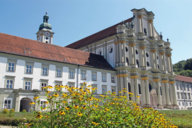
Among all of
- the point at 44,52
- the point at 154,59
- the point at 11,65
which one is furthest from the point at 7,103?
the point at 154,59

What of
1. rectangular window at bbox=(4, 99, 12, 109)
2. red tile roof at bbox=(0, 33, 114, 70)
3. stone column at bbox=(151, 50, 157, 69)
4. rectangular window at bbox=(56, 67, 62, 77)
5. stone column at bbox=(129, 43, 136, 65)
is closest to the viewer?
rectangular window at bbox=(4, 99, 12, 109)

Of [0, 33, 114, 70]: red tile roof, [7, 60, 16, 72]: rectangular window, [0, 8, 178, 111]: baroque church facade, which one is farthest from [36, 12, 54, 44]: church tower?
[7, 60, 16, 72]: rectangular window

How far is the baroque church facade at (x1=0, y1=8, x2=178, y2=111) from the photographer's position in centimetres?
2520

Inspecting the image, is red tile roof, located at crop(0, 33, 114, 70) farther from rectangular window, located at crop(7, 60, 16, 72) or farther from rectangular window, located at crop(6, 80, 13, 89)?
rectangular window, located at crop(6, 80, 13, 89)

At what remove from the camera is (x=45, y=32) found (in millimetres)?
58938

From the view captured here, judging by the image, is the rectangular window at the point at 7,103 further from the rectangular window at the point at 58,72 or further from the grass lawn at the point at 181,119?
the grass lawn at the point at 181,119

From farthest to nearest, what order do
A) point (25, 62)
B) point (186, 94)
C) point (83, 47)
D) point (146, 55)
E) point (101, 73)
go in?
1. point (186, 94)
2. point (83, 47)
3. point (146, 55)
4. point (101, 73)
5. point (25, 62)

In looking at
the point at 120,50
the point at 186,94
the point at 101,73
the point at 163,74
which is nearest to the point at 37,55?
the point at 101,73

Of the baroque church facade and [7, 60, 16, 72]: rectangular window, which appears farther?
the baroque church facade

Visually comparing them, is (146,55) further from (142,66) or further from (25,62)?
(25,62)

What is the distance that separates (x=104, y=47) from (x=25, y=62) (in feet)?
66.5

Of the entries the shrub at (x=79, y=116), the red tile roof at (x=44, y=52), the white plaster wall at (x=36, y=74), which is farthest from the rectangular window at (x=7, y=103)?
the shrub at (x=79, y=116)

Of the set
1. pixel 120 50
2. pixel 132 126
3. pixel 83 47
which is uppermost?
pixel 83 47

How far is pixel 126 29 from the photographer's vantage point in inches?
1588
